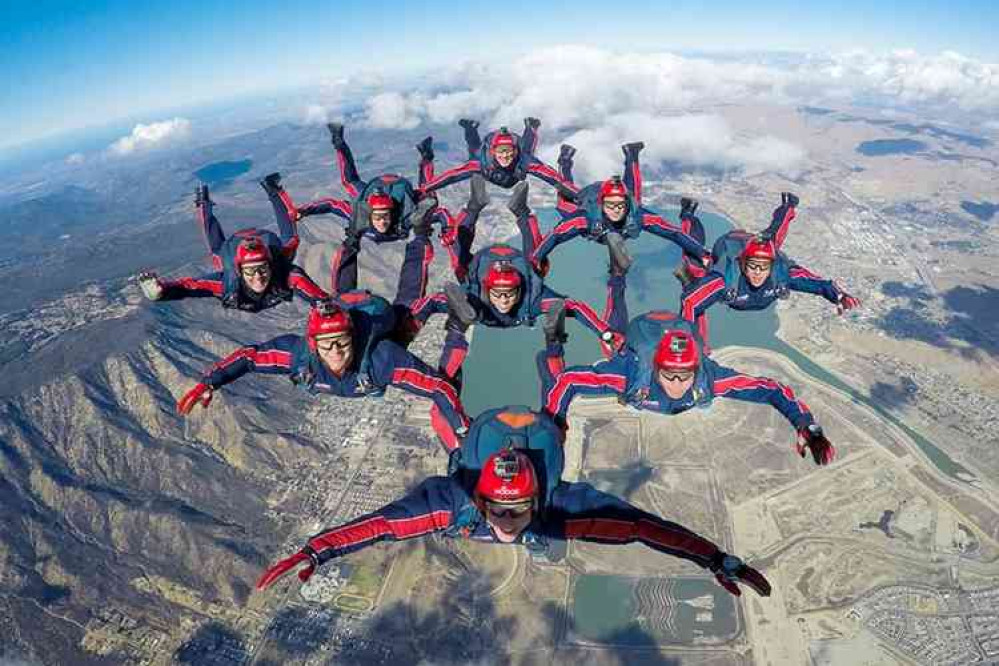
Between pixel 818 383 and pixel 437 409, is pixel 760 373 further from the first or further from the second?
pixel 437 409

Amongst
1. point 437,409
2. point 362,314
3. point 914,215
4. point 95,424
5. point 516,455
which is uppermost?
point 362,314

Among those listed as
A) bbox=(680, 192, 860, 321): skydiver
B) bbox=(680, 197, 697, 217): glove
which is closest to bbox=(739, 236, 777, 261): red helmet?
bbox=(680, 192, 860, 321): skydiver

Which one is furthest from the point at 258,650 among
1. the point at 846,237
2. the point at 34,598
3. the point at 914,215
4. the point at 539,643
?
the point at 914,215

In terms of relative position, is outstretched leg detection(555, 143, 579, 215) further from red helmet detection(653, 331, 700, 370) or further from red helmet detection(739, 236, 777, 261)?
red helmet detection(653, 331, 700, 370)

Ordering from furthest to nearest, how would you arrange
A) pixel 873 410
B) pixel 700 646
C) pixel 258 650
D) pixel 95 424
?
pixel 95 424 < pixel 873 410 < pixel 258 650 < pixel 700 646

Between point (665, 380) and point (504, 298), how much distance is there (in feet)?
14.9

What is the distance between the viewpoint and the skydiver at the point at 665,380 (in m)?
10.6

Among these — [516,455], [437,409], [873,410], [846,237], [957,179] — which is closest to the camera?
[516,455]

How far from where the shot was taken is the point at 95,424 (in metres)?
79.1

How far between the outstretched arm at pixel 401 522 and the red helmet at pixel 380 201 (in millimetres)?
10515

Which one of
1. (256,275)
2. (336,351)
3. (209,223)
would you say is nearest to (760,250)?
(336,351)

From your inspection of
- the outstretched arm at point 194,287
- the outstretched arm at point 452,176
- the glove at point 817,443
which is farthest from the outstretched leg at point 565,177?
the outstretched arm at point 194,287

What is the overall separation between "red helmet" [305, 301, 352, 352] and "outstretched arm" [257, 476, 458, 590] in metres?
3.87

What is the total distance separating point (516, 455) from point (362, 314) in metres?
6.20
